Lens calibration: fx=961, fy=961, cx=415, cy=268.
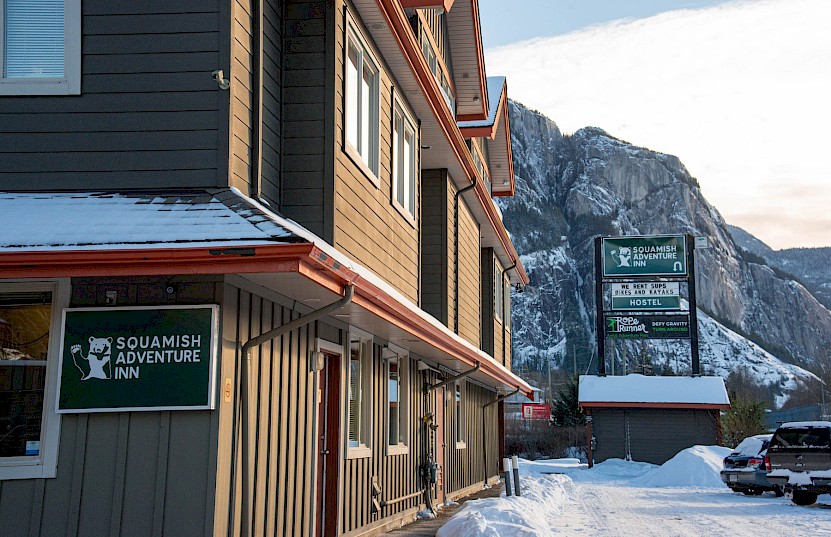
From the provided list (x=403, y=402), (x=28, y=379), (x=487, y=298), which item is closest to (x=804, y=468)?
(x=487, y=298)

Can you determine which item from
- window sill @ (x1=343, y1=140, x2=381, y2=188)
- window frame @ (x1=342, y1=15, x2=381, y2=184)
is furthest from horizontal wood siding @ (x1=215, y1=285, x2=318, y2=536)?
window frame @ (x1=342, y1=15, x2=381, y2=184)

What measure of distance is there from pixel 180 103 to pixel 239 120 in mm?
502

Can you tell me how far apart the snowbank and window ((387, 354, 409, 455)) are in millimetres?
16956

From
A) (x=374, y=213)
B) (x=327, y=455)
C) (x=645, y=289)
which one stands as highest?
(x=645, y=289)

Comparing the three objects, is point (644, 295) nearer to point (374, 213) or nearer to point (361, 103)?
point (374, 213)

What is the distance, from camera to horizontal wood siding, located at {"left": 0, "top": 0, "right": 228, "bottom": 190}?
7801 mm

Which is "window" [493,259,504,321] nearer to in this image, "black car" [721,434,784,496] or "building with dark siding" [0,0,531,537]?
"black car" [721,434,784,496]

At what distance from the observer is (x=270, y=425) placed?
8.19 m

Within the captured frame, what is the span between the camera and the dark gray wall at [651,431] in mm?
36125

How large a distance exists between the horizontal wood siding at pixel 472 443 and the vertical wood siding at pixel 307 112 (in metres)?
9.49

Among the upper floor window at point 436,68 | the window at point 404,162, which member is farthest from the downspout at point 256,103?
the upper floor window at point 436,68

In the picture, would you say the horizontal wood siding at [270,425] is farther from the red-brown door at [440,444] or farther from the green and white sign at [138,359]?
the red-brown door at [440,444]

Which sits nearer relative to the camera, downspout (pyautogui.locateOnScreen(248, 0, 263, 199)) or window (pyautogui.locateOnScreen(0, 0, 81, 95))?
window (pyautogui.locateOnScreen(0, 0, 81, 95))

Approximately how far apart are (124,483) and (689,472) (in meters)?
25.5
